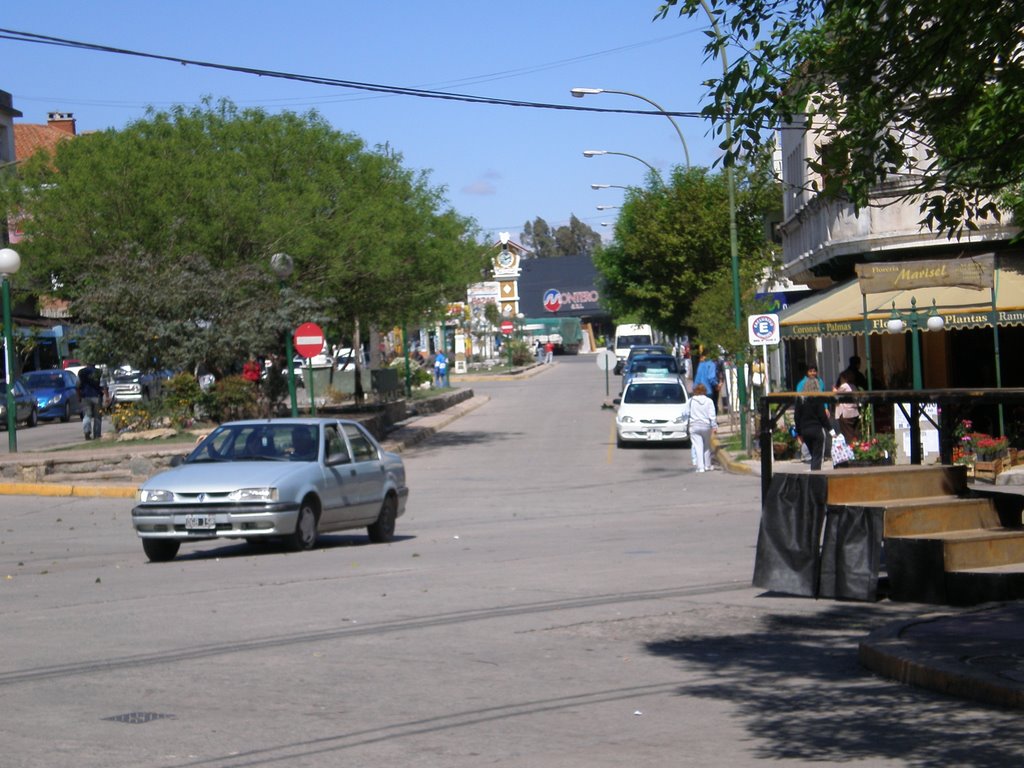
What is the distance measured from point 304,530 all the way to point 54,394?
36141mm

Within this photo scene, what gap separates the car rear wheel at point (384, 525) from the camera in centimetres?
1642

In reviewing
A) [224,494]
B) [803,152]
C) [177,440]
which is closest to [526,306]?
[803,152]

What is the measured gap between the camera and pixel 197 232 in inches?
1114

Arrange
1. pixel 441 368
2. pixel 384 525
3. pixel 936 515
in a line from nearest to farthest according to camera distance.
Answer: pixel 936 515 < pixel 384 525 < pixel 441 368

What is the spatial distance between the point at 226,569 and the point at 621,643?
5890mm

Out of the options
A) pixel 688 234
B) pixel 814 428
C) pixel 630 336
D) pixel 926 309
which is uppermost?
pixel 688 234

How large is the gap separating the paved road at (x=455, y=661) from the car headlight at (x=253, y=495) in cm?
68

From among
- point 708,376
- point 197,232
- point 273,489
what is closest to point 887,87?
point 273,489

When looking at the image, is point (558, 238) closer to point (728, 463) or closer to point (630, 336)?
point (630, 336)

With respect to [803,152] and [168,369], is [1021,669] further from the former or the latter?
[803,152]

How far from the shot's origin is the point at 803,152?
3472 centimetres

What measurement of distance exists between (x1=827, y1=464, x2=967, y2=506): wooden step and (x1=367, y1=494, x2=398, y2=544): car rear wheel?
22.1ft

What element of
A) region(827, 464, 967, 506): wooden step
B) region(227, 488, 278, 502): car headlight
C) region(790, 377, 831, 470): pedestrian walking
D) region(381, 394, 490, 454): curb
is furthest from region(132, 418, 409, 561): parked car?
region(381, 394, 490, 454): curb

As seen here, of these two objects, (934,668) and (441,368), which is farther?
(441,368)
